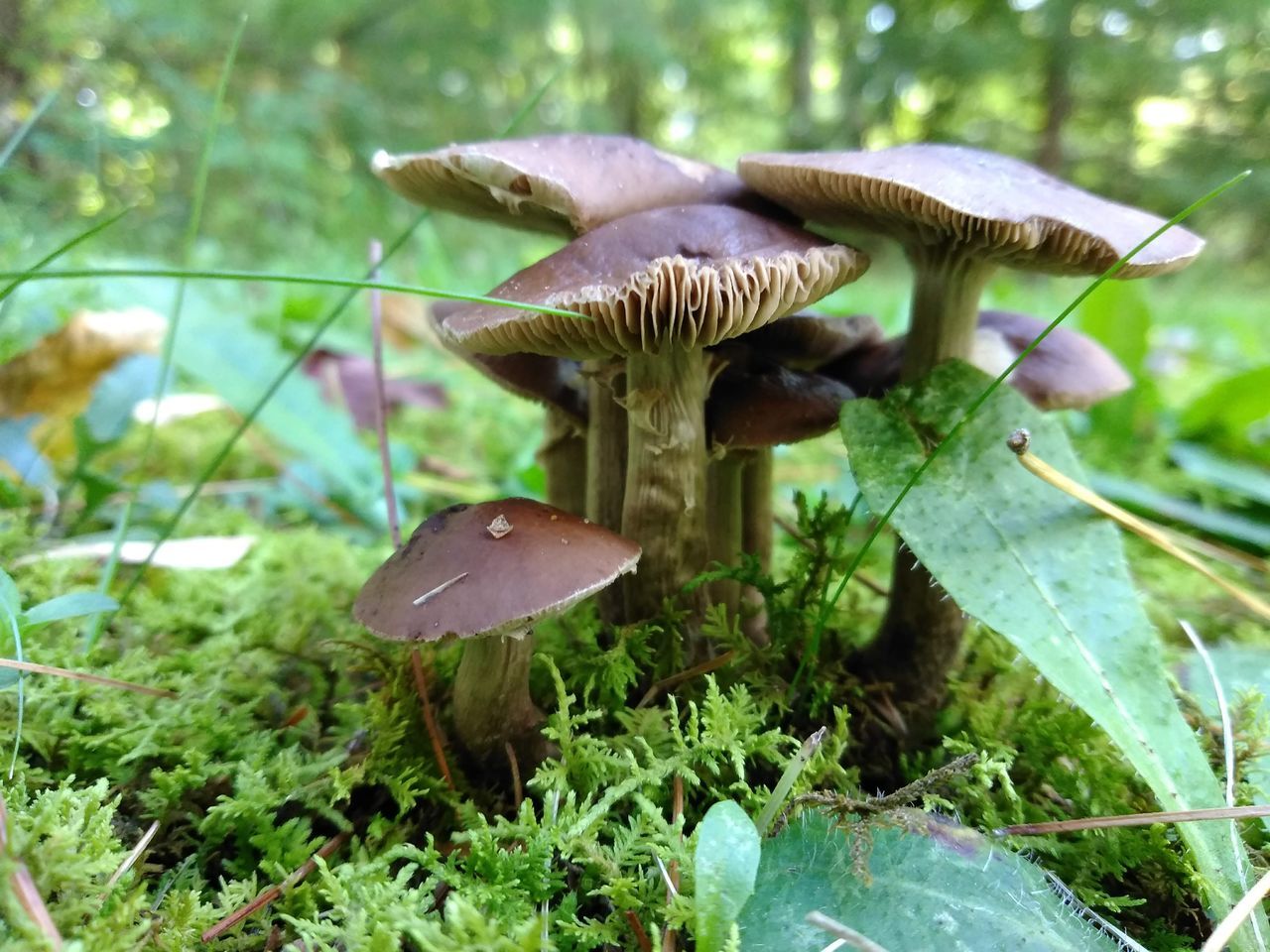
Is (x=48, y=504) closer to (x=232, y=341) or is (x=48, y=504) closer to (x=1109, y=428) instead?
(x=232, y=341)

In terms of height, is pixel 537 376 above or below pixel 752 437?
above

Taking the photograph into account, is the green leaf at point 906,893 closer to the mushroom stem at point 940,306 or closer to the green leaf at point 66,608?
the mushroom stem at point 940,306

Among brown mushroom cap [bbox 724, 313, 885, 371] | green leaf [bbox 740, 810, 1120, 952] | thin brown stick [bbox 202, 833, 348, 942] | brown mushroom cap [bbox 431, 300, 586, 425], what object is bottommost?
thin brown stick [bbox 202, 833, 348, 942]

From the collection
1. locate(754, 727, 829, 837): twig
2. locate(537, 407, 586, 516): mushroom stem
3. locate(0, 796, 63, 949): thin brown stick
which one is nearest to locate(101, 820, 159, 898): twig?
locate(0, 796, 63, 949): thin brown stick

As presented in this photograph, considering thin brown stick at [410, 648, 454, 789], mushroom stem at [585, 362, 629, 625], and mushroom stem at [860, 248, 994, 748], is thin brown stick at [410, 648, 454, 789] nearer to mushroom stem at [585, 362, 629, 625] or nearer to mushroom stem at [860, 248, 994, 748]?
mushroom stem at [585, 362, 629, 625]

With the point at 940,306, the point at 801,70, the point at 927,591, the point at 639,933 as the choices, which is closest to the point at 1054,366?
the point at 940,306

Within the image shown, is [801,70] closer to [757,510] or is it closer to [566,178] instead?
[757,510]
